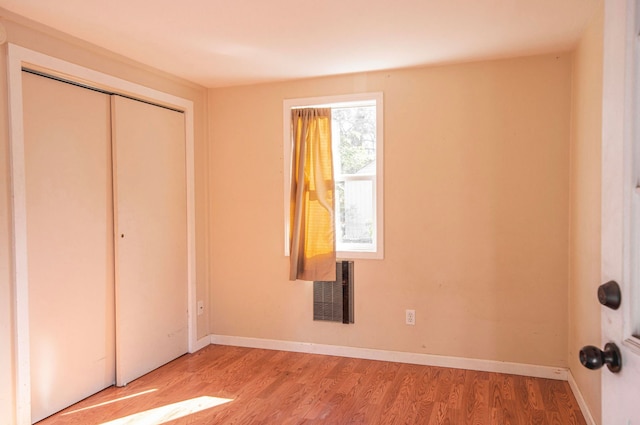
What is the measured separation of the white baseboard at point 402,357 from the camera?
131 inches

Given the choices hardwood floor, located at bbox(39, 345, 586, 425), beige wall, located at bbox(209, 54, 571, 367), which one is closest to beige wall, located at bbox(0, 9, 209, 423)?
hardwood floor, located at bbox(39, 345, 586, 425)

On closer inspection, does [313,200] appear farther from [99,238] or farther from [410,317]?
[99,238]

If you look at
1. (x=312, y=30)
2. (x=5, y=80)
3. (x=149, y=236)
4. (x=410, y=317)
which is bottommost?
(x=410, y=317)

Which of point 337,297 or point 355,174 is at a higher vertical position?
point 355,174

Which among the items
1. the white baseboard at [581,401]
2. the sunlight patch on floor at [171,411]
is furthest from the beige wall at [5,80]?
the white baseboard at [581,401]

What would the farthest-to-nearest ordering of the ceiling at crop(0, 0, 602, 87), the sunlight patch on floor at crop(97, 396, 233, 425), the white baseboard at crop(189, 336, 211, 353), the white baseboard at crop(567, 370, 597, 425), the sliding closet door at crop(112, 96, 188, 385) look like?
the white baseboard at crop(189, 336, 211, 353)
the sliding closet door at crop(112, 96, 188, 385)
the sunlight patch on floor at crop(97, 396, 233, 425)
the white baseboard at crop(567, 370, 597, 425)
the ceiling at crop(0, 0, 602, 87)

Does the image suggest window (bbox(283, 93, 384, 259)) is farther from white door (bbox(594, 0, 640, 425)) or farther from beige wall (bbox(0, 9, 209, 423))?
white door (bbox(594, 0, 640, 425))

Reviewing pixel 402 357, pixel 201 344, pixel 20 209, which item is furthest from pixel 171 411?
pixel 402 357

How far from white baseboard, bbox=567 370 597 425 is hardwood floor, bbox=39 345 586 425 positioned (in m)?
0.04

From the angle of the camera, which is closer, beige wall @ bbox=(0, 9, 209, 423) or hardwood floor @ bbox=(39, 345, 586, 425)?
beige wall @ bbox=(0, 9, 209, 423)

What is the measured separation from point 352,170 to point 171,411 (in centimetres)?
231

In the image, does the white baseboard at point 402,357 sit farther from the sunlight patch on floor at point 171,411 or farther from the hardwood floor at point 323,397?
the sunlight patch on floor at point 171,411

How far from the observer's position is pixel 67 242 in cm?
285

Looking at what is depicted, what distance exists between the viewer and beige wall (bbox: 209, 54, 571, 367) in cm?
327
